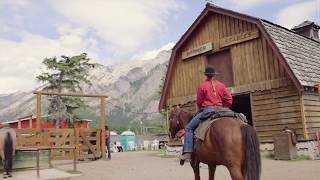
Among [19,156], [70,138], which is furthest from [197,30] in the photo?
[19,156]

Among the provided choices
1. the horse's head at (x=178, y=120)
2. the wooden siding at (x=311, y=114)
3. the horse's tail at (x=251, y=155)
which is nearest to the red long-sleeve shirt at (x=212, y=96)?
the horse's head at (x=178, y=120)

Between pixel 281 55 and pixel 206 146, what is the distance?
39.4 feet

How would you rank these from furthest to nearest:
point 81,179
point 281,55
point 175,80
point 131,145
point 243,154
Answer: point 131,145, point 175,80, point 281,55, point 81,179, point 243,154

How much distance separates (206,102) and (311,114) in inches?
455

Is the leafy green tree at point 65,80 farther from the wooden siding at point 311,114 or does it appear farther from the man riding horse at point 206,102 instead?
the man riding horse at point 206,102

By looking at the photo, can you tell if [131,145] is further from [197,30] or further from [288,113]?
[288,113]

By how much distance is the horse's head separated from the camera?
911cm

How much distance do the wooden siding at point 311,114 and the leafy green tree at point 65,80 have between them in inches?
1009

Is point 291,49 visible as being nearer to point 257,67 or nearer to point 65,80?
point 257,67

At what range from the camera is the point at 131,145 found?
55.4 metres

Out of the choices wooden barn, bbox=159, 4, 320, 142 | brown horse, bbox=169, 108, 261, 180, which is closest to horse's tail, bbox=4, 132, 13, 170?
brown horse, bbox=169, 108, 261, 180

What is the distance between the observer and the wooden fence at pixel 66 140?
60.5ft

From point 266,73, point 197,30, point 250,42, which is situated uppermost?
point 197,30

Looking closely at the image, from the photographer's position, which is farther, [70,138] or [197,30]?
[197,30]
